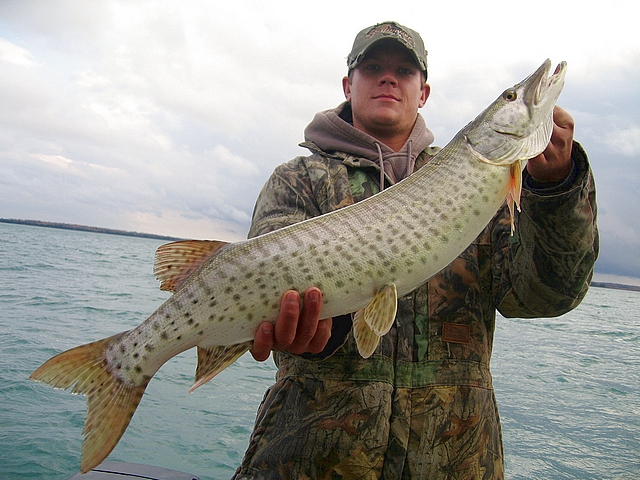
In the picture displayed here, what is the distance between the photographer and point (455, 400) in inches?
98.2

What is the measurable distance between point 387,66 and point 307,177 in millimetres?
925

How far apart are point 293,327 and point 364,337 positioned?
35 cm

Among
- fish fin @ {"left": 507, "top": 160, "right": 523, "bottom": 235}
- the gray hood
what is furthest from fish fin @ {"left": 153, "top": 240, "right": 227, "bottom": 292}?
fish fin @ {"left": 507, "top": 160, "right": 523, "bottom": 235}

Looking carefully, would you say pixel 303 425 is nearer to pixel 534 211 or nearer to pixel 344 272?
pixel 344 272

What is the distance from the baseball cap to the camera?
3119 millimetres

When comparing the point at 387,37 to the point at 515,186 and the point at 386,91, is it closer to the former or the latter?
the point at 386,91

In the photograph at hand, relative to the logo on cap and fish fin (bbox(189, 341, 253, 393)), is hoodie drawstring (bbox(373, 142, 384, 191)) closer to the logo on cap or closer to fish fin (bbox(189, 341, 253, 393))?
the logo on cap

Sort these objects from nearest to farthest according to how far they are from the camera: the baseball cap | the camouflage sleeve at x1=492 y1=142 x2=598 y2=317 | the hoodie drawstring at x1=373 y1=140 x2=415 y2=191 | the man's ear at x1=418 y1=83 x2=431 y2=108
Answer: the camouflage sleeve at x1=492 y1=142 x2=598 y2=317
the hoodie drawstring at x1=373 y1=140 x2=415 y2=191
the baseball cap
the man's ear at x1=418 y1=83 x2=431 y2=108

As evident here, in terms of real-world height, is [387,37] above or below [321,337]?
above

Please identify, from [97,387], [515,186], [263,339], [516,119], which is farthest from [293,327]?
[516,119]

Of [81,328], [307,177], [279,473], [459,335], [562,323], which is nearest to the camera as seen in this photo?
[279,473]

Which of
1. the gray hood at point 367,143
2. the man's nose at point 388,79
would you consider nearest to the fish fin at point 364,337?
the gray hood at point 367,143

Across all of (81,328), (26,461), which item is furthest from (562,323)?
(26,461)

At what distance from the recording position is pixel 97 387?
2.22 m
